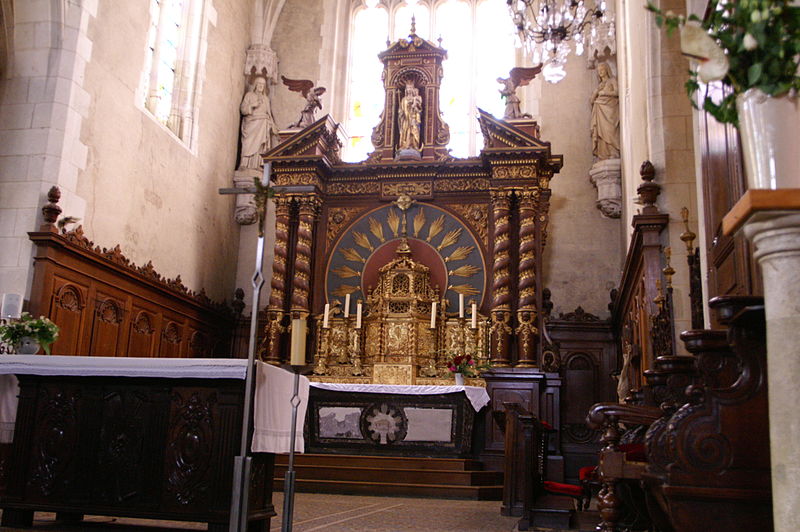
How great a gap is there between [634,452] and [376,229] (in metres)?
8.11

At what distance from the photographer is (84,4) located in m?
8.98

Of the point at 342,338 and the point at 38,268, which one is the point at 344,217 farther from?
the point at 38,268

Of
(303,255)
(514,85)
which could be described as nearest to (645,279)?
(514,85)

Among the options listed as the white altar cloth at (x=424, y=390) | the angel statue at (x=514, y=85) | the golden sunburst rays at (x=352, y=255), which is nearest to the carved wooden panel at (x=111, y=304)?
the golden sunburst rays at (x=352, y=255)

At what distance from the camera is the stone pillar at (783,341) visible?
2096mm

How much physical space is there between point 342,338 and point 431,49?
4.49 m

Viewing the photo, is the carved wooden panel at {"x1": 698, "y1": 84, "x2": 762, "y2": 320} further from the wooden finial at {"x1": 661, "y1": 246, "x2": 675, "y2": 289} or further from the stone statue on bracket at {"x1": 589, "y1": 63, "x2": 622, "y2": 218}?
the stone statue on bracket at {"x1": 589, "y1": 63, "x2": 622, "y2": 218}

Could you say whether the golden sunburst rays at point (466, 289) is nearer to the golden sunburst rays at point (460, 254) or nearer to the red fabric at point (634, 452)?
the golden sunburst rays at point (460, 254)

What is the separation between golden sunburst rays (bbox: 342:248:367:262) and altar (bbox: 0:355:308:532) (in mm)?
6504

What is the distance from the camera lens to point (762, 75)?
7.39 feet

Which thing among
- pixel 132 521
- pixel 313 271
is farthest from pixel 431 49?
pixel 132 521

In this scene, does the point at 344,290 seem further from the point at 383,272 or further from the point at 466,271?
the point at 466,271

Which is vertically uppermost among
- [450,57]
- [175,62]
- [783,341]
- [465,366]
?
[450,57]

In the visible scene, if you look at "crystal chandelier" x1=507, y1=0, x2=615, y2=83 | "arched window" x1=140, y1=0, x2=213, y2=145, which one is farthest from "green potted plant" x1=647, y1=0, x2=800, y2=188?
"arched window" x1=140, y1=0, x2=213, y2=145
